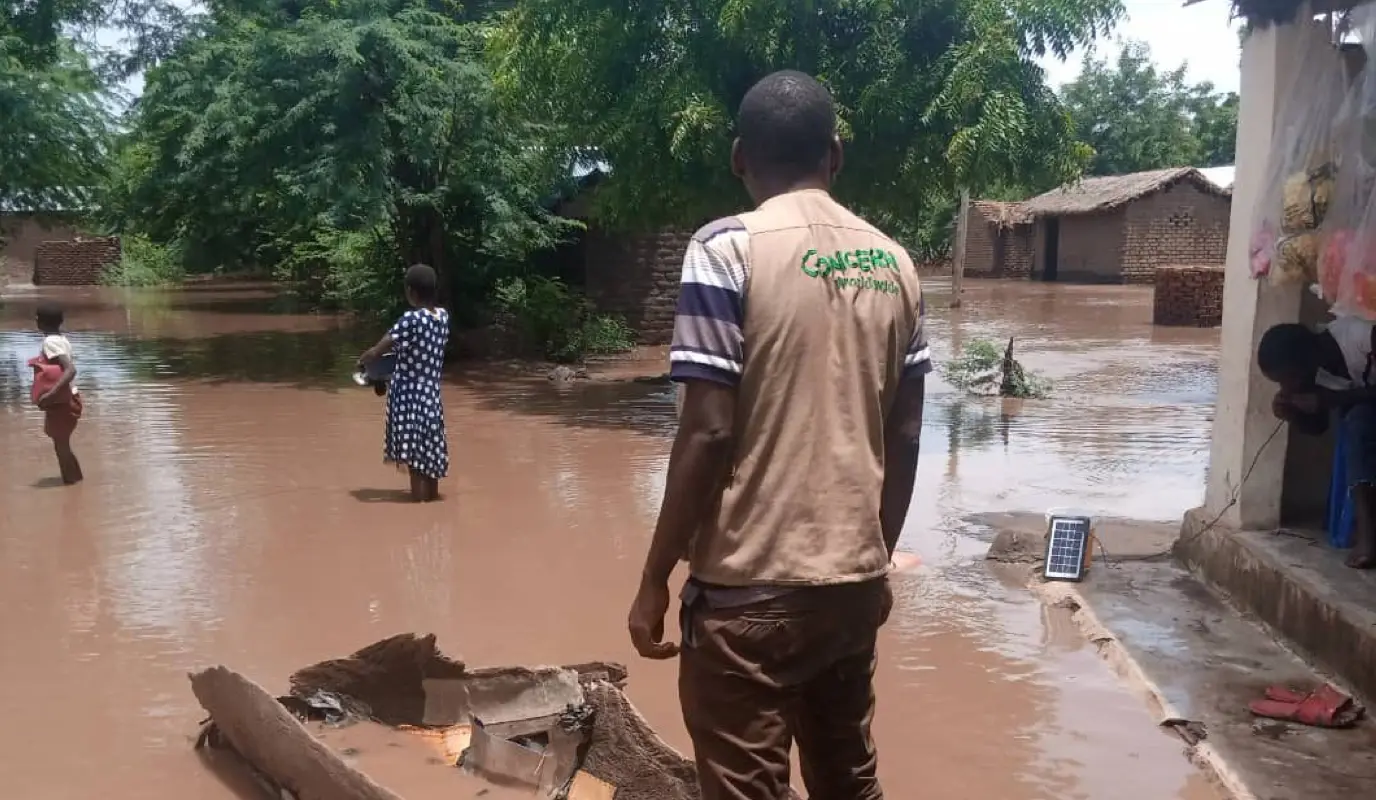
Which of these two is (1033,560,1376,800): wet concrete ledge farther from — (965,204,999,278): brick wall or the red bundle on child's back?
(965,204,999,278): brick wall

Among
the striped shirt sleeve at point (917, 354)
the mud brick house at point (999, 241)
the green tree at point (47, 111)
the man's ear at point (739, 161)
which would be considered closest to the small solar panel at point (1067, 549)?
the striped shirt sleeve at point (917, 354)

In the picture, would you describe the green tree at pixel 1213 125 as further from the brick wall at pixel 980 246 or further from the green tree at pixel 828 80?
the green tree at pixel 828 80

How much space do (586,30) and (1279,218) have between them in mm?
7238

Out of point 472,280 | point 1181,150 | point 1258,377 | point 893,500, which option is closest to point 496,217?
point 472,280

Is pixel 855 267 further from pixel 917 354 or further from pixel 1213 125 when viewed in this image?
pixel 1213 125

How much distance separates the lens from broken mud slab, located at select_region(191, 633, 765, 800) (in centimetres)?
340

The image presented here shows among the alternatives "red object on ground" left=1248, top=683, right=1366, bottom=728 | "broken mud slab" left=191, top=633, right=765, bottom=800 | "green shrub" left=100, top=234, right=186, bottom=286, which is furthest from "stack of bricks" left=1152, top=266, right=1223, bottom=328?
"green shrub" left=100, top=234, right=186, bottom=286

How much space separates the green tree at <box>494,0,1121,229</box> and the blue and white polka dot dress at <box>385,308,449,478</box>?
11.2 feet

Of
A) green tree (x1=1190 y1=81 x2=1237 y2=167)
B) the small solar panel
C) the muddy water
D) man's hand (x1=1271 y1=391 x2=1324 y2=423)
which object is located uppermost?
green tree (x1=1190 y1=81 x2=1237 y2=167)

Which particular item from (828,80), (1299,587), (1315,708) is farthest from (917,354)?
(828,80)

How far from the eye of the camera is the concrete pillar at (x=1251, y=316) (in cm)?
548

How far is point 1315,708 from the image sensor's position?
4.20m

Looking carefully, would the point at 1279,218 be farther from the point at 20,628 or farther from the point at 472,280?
the point at 472,280

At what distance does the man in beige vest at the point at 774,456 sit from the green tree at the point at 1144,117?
157 ft
